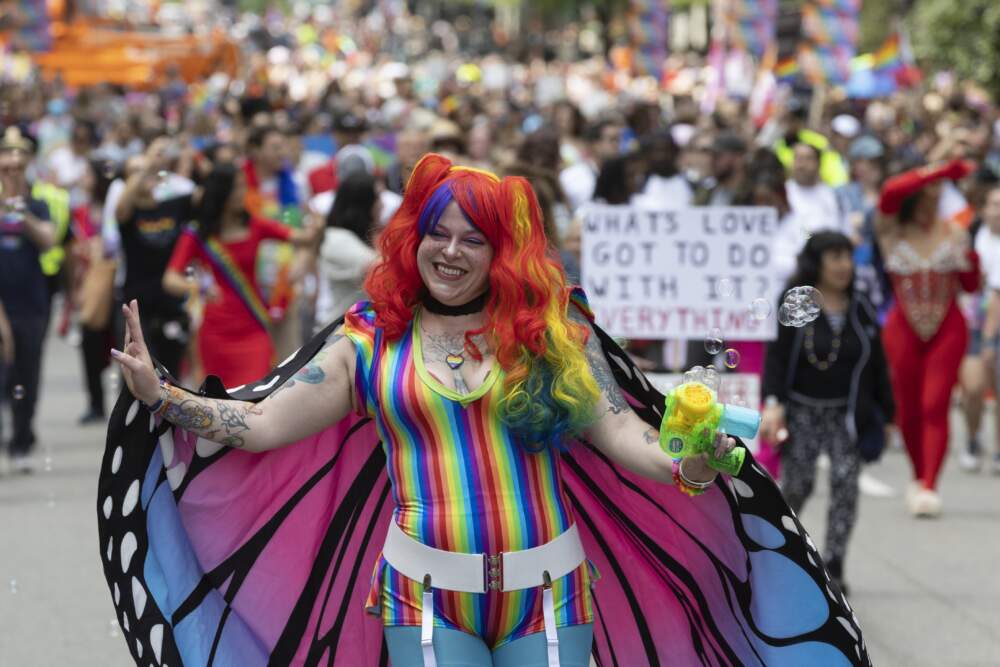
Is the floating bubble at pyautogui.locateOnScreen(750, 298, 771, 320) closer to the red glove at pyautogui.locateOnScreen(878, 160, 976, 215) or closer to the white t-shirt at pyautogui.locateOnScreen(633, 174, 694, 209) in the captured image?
the red glove at pyautogui.locateOnScreen(878, 160, 976, 215)

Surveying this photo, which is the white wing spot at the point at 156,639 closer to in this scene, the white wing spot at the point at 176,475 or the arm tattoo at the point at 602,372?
the white wing spot at the point at 176,475

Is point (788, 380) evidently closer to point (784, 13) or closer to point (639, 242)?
point (639, 242)

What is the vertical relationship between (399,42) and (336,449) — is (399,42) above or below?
above

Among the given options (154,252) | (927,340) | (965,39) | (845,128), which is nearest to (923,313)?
(927,340)

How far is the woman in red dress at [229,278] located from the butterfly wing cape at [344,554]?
4.74 metres

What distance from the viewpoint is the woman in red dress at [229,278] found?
884 centimetres

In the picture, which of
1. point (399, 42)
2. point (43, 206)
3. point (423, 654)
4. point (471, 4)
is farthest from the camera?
point (471, 4)

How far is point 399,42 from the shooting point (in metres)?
72.8

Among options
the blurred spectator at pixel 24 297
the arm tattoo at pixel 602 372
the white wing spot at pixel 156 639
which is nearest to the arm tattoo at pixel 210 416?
the white wing spot at pixel 156 639

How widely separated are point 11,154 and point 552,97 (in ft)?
65.8

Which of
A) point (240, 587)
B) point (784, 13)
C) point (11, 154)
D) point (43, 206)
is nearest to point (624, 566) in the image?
point (240, 587)

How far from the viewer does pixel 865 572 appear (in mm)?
8016

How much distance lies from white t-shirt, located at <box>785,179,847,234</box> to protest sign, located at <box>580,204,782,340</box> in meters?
2.28

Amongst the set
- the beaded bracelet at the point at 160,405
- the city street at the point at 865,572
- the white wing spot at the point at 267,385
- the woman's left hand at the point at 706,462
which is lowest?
the city street at the point at 865,572
